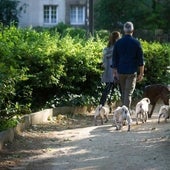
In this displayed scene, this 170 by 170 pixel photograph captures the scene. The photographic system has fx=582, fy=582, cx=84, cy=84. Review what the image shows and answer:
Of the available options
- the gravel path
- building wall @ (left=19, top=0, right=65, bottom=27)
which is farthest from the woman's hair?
building wall @ (left=19, top=0, right=65, bottom=27)

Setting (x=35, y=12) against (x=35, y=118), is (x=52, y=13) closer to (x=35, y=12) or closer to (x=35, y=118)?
(x=35, y=12)

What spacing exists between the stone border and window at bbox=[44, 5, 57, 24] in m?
38.0

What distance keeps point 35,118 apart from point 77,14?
4172 cm

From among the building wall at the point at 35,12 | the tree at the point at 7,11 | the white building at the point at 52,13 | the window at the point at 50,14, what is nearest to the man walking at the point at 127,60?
the tree at the point at 7,11

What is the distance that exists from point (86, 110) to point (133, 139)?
4777 mm

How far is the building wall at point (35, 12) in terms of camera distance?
170 ft

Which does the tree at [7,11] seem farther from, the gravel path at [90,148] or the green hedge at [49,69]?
the gravel path at [90,148]

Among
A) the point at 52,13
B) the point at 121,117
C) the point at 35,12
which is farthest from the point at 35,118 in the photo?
the point at 52,13

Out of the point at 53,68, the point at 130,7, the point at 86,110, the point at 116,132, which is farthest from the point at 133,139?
the point at 130,7

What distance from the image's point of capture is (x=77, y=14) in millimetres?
53094

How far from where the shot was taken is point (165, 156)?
8.71m

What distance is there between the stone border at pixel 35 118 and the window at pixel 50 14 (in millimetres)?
38050

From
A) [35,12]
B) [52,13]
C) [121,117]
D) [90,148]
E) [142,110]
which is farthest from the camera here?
[52,13]

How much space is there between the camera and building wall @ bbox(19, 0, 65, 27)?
5169 centimetres
